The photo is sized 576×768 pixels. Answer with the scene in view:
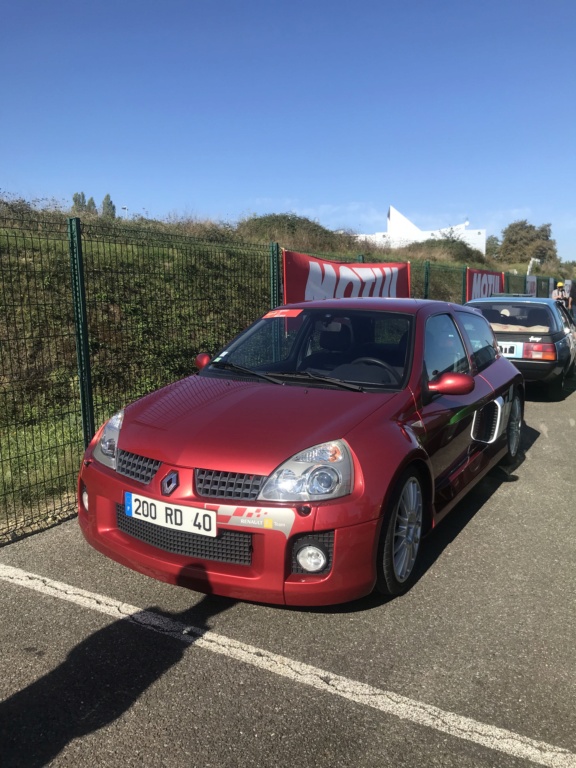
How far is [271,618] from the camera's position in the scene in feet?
10.3

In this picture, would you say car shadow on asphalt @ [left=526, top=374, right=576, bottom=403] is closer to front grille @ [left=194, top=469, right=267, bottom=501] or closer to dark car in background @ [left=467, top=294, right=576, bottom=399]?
dark car in background @ [left=467, top=294, right=576, bottom=399]

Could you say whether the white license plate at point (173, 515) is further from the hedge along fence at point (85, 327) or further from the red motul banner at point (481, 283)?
the red motul banner at point (481, 283)

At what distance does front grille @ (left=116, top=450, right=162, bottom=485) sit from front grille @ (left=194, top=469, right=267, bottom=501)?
0.28 metres

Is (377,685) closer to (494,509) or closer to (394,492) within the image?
(394,492)

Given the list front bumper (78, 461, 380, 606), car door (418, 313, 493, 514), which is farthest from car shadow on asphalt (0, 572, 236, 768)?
car door (418, 313, 493, 514)

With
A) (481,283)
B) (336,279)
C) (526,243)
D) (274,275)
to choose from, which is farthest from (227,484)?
(526,243)

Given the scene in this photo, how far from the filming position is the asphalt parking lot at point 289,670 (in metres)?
2.25

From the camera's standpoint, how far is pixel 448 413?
3.98 meters

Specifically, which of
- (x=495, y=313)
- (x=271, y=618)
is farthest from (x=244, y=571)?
(x=495, y=313)

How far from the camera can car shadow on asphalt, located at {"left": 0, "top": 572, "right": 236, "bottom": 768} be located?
2.28 metres

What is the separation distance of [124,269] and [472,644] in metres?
5.72

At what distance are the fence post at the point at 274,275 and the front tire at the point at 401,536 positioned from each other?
167 inches

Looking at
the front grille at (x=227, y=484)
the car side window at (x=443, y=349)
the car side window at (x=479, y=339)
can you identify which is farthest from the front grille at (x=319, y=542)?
the car side window at (x=479, y=339)

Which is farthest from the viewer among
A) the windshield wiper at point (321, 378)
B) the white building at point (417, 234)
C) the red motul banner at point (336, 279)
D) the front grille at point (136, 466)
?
→ the white building at point (417, 234)
